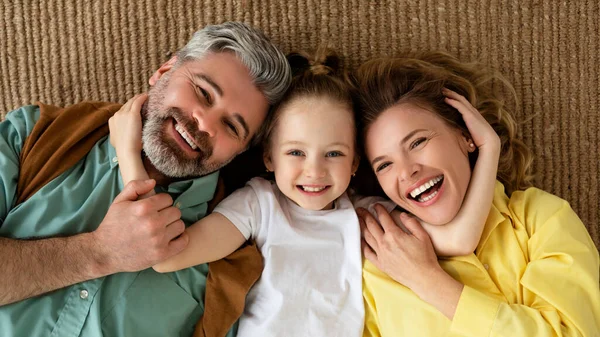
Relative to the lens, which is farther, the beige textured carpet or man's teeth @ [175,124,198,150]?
the beige textured carpet

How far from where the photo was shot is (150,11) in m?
1.82

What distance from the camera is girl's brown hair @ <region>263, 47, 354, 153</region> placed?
5.28ft

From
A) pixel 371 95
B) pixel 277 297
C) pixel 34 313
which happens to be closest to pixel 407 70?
pixel 371 95

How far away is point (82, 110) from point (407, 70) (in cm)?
97

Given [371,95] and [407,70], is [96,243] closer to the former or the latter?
[371,95]

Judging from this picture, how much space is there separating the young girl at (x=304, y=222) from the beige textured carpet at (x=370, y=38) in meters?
0.29

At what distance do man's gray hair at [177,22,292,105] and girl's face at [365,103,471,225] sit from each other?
31 centimetres

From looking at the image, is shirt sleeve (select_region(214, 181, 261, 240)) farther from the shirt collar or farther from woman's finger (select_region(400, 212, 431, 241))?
woman's finger (select_region(400, 212, 431, 241))

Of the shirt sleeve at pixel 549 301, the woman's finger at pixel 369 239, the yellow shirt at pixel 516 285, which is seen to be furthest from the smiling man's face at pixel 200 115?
the shirt sleeve at pixel 549 301

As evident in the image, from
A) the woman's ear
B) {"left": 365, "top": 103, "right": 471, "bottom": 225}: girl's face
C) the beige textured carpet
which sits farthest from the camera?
the beige textured carpet

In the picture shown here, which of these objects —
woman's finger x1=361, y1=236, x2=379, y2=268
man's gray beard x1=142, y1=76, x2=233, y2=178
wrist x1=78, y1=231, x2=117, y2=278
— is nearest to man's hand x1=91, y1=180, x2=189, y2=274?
wrist x1=78, y1=231, x2=117, y2=278

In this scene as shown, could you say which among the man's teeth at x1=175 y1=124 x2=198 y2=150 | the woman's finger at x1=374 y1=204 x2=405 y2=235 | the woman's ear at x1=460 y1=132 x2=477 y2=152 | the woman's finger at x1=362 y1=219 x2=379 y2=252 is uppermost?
the man's teeth at x1=175 y1=124 x2=198 y2=150

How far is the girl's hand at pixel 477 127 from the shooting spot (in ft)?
5.19

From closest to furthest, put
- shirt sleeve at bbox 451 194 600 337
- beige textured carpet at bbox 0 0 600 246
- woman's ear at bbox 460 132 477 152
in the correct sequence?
shirt sleeve at bbox 451 194 600 337 < woman's ear at bbox 460 132 477 152 < beige textured carpet at bbox 0 0 600 246
